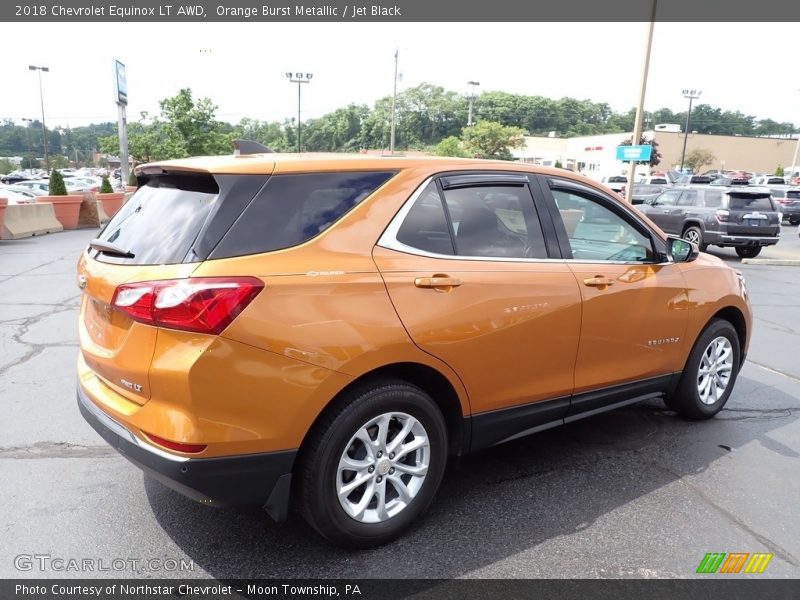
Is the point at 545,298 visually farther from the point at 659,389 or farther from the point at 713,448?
the point at 713,448

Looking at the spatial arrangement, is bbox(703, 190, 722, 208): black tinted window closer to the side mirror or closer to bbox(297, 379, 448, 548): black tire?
the side mirror

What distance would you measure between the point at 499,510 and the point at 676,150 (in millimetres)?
97348

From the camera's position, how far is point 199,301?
232 centimetres

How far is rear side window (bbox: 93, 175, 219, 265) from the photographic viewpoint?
8.32 ft

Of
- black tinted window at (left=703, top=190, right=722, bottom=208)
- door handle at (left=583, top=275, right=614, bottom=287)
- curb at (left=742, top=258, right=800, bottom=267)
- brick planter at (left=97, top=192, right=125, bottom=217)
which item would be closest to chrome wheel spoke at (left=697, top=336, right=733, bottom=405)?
door handle at (left=583, top=275, right=614, bottom=287)

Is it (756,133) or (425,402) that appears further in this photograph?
(756,133)

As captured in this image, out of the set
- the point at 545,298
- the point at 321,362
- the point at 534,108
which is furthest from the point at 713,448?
the point at 534,108

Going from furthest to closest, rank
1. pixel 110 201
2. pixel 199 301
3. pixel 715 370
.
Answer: pixel 110 201 < pixel 715 370 < pixel 199 301

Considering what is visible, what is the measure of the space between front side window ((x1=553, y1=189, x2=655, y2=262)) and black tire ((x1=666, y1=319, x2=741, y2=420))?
0.87m

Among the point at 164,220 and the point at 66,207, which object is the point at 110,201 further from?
the point at 164,220

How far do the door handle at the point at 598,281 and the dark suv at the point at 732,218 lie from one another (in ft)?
42.3

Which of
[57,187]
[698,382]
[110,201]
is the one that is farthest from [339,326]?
[57,187]

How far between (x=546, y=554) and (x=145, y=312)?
2138 mm

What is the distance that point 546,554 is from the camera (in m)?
2.84
